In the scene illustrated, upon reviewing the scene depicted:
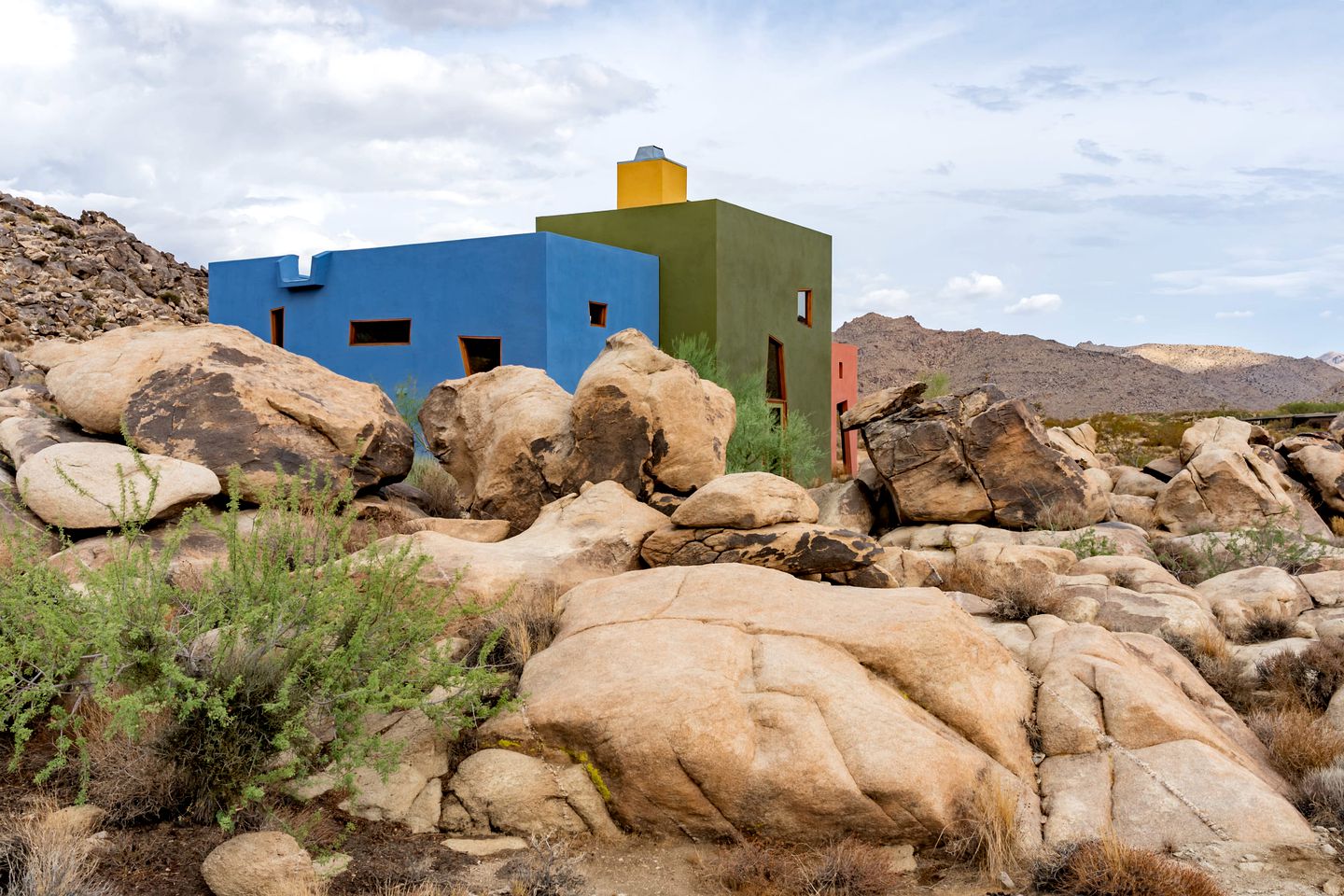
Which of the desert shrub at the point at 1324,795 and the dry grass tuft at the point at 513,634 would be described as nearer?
the desert shrub at the point at 1324,795

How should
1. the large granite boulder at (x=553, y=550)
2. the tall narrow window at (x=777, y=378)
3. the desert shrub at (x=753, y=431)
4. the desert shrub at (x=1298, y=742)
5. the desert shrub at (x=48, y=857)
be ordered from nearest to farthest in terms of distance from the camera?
the desert shrub at (x=48, y=857) → the desert shrub at (x=1298, y=742) → the large granite boulder at (x=553, y=550) → the desert shrub at (x=753, y=431) → the tall narrow window at (x=777, y=378)

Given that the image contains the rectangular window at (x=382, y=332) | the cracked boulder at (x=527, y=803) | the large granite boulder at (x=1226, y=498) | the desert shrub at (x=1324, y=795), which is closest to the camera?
the cracked boulder at (x=527, y=803)

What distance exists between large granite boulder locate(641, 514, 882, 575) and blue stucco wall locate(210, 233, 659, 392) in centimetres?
1045

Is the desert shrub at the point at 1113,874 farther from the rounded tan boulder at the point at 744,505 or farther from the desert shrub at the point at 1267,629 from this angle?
the desert shrub at the point at 1267,629

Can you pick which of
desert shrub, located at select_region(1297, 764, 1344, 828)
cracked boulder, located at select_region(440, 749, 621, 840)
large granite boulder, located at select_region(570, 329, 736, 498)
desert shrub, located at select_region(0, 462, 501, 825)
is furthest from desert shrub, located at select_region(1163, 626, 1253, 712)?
desert shrub, located at select_region(0, 462, 501, 825)

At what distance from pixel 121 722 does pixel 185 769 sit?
551 mm

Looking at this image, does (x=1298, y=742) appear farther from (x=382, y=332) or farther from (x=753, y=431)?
(x=382, y=332)

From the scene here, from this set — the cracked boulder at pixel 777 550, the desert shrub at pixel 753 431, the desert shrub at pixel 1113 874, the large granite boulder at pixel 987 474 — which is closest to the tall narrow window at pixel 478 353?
the desert shrub at pixel 753 431

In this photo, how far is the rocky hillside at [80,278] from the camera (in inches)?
1409

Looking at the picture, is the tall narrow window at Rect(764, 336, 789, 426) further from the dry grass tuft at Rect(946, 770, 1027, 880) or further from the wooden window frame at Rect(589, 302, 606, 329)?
the dry grass tuft at Rect(946, 770, 1027, 880)

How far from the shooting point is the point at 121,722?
477 cm

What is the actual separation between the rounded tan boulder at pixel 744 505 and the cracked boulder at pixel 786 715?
7.05 ft

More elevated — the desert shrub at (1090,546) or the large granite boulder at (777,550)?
the large granite boulder at (777,550)

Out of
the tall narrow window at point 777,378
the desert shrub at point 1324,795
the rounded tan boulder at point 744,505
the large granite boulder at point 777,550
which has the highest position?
the tall narrow window at point 777,378
